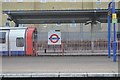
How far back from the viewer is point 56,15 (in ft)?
96.3

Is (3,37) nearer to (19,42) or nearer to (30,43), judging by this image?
(19,42)

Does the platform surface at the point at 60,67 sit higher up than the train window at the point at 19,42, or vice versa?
the train window at the point at 19,42

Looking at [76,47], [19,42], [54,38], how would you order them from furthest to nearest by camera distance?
[76,47] → [54,38] → [19,42]

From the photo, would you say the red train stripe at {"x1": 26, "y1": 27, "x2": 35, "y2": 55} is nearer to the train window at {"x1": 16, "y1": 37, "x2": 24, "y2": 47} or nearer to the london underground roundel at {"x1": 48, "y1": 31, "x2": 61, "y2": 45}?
the train window at {"x1": 16, "y1": 37, "x2": 24, "y2": 47}

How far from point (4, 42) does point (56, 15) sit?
680 centimetres

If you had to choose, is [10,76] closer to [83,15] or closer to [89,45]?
[89,45]

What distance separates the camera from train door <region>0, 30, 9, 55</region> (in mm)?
23812

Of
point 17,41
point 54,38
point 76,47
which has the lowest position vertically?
point 76,47

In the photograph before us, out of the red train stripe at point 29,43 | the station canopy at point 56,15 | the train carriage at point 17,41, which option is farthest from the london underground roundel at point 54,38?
the station canopy at point 56,15

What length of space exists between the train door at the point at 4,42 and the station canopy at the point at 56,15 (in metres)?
3.77

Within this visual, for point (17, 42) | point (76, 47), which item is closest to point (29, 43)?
point (17, 42)

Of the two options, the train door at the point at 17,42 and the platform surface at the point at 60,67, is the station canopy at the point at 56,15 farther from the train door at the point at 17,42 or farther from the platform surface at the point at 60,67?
the platform surface at the point at 60,67

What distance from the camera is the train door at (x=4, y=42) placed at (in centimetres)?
2381

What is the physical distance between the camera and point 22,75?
1105 centimetres
